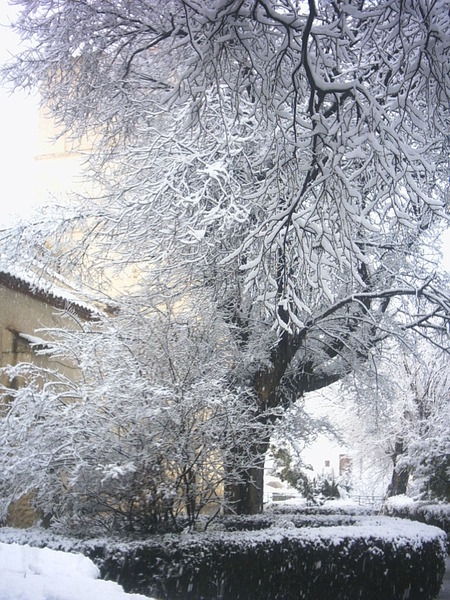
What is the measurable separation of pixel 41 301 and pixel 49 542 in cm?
820

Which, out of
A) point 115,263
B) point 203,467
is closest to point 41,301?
point 115,263

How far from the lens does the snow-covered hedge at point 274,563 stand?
6.29 m

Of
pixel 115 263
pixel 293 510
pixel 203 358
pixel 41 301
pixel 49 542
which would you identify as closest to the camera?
pixel 49 542

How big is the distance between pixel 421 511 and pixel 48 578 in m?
19.2

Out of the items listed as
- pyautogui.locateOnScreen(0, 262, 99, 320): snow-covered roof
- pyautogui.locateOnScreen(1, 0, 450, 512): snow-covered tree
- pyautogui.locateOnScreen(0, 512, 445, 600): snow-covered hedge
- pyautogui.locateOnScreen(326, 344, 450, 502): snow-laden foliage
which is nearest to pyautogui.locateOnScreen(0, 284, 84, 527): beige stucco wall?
pyautogui.locateOnScreen(0, 262, 99, 320): snow-covered roof

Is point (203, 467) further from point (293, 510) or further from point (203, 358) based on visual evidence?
point (293, 510)

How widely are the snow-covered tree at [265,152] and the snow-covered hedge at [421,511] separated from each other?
855cm

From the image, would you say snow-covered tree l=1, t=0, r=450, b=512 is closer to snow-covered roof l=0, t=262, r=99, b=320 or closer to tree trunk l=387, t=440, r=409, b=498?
snow-covered roof l=0, t=262, r=99, b=320

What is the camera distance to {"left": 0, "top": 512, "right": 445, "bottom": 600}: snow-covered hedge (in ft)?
20.6

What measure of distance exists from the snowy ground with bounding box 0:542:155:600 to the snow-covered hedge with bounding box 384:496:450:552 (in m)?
16.7

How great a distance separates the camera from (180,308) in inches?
456

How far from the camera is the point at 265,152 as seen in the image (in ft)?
20.5

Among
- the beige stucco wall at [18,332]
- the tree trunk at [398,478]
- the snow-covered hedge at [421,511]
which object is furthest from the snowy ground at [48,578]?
the tree trunk at [398,478]

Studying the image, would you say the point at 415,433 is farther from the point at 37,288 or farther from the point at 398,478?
the point at 37,288
